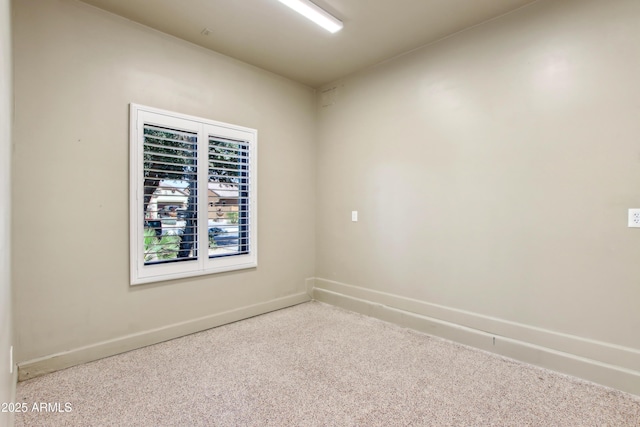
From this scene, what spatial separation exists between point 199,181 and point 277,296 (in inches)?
66.9

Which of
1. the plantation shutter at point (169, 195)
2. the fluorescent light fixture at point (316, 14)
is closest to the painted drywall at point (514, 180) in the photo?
the fluorescent light fixture at point (316, 14)

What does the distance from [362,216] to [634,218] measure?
233cm

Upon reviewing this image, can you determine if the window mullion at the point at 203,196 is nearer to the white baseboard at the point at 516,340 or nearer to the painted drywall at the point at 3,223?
the painted drywall at the point at 3,223

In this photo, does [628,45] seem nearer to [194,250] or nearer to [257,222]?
[257,222]

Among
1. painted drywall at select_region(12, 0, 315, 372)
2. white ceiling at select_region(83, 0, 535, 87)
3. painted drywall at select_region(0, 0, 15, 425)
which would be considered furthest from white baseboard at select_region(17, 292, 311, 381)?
white ceiling at select_region(83, 0, 535, 87)

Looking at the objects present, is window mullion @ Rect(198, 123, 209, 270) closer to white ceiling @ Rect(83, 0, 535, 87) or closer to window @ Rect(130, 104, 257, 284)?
window @ Rect(130, 104, 257, 284)

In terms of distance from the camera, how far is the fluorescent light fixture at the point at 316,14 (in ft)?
8.21

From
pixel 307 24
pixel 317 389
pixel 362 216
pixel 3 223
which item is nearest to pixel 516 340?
pixel 317 389

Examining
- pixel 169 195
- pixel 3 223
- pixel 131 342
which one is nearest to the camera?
pixel 3 223

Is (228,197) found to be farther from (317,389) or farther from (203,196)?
(317,389)

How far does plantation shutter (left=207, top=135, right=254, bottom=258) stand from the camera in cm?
330

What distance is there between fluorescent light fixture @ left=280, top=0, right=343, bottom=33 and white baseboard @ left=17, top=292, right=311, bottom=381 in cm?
298

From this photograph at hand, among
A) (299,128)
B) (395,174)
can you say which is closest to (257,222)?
(299,128)

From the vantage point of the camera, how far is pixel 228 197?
11.3ft
